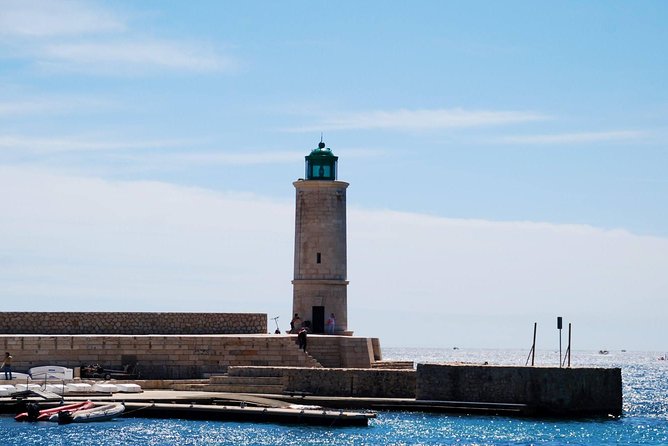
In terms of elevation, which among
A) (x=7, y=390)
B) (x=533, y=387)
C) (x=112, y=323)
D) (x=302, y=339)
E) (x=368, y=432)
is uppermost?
(x=112, y=323)

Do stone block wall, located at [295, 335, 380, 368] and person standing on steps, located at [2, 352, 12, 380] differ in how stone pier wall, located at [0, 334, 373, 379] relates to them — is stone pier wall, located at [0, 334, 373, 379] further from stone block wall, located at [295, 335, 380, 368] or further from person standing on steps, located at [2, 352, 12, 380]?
stone block wall, located at [295, 335, 380, 368]

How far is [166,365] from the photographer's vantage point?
36281 mm

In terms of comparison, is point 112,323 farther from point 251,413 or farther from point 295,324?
point 251,413

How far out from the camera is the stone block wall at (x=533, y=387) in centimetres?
3312

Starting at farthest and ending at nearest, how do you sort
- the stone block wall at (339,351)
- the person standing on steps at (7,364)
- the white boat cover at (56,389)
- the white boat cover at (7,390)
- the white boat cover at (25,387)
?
the stone block wall at (339,351) < the person standing on steps at (7,364) < the white boat cover at (56,389) < the white boat cover at (25,387) < the white boat cover at (7,390)

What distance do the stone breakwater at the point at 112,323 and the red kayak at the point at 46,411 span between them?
18.1ft

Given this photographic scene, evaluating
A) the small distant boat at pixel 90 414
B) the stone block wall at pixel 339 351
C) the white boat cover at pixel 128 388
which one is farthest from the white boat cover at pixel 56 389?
the stone block wall at pixel 339 351

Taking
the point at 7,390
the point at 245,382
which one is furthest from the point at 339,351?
the point at 7,390

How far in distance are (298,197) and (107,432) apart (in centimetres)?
1315

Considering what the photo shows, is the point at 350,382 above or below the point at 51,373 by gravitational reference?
below

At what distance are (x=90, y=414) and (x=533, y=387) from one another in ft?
34.4

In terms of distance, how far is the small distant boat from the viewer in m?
31.0

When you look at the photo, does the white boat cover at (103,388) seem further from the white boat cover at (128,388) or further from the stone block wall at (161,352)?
the stone block wall at (161,352)

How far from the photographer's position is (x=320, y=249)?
41125 millimetres
